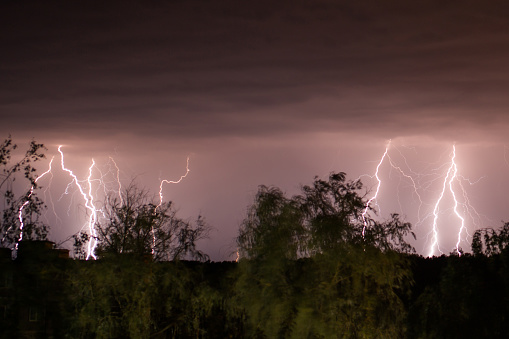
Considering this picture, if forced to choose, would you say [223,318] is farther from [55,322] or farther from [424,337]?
[55,322]

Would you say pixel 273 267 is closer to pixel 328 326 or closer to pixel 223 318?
pixel 328 326

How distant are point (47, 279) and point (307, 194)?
16127mm

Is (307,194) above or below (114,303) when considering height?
above

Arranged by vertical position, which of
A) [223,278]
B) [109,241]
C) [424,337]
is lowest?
[424,337]

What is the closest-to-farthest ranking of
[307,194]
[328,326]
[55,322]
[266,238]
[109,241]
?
[55,322] → [328,326] → [266,238] → [307,194] → [109,241]

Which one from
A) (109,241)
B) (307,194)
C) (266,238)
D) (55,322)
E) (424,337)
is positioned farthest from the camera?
(109,241)

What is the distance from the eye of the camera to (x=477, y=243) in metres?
22.3

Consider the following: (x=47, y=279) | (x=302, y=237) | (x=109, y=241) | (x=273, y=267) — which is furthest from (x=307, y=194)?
(x=47, y=279)

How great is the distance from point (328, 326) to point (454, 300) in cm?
531

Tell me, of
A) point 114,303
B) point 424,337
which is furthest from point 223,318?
point 424,337

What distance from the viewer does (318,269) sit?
19.2m

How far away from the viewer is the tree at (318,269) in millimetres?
18750

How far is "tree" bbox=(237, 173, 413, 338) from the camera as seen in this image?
1875 centimetres

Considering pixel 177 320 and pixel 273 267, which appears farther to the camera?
pixel 177 320
